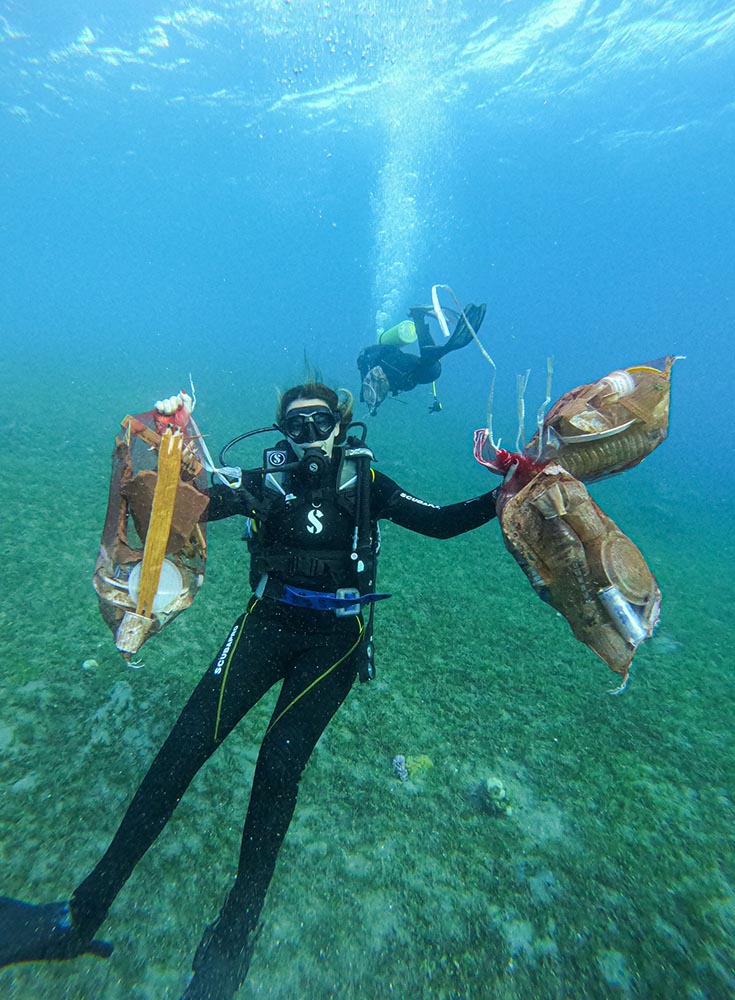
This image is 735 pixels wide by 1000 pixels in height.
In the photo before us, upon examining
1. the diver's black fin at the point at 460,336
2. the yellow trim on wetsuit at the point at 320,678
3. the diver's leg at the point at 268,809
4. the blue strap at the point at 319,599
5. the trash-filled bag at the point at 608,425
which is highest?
the diver's black fin at the point at 460,336

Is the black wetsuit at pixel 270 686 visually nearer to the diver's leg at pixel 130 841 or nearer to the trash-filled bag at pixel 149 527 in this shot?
the diver's leg at pixel 130 841

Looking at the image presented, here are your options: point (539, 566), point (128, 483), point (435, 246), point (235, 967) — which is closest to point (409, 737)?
point (235, 967)

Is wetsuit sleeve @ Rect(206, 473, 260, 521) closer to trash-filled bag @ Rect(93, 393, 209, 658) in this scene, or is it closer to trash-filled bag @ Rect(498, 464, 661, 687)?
trash-filled bag @ Rect(93, 393, 209, 658)

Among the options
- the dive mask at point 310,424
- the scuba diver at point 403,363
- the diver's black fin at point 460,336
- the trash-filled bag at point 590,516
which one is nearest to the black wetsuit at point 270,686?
the dive mask at point 310,424

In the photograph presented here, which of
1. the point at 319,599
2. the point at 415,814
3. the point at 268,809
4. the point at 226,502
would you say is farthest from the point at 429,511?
the point at 415,814

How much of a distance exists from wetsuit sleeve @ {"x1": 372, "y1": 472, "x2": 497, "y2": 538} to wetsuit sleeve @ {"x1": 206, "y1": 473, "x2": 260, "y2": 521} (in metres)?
0.82

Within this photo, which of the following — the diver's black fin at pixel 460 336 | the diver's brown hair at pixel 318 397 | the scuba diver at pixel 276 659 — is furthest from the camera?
the diver's black fin at pixel 460 336

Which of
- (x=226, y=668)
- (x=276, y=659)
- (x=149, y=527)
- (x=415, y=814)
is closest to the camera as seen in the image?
(x=149, y=527)

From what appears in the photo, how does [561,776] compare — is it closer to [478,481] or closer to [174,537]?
[174,537]

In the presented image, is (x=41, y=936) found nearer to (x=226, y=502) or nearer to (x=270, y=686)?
(x=270, y=686)

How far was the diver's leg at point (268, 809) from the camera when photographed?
1927 millimetres

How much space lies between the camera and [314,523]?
9.56ft

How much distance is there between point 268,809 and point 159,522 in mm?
1461

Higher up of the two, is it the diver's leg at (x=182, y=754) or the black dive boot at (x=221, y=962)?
the diver's leg at (x=182, y=754)
